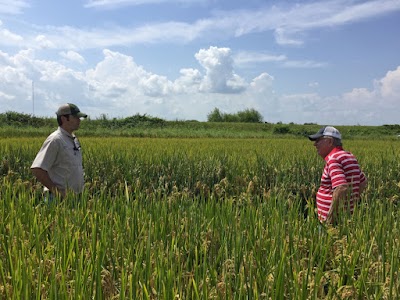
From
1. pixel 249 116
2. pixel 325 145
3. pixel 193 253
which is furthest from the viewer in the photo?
pixel 249 116

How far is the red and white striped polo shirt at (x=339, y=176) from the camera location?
4.85m

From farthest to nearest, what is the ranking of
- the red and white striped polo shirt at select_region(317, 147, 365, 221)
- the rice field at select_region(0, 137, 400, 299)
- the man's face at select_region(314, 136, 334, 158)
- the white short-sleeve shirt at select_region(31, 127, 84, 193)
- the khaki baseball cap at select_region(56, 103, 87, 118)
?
1. the khaki baseball cap at select_region(56, 103, 87, 118)
2. the white short-sleeve shirt at select_region(31, 127, 84, 193)
3. the man's face at select_region(314, 136, 334, 158)
4. the red and white striped polo shirt at select_region(317, 147, 365, 221)
5. the rice field at select_region(0, 137, 400, 299)

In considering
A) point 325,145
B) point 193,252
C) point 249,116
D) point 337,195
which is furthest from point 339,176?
point 249,116

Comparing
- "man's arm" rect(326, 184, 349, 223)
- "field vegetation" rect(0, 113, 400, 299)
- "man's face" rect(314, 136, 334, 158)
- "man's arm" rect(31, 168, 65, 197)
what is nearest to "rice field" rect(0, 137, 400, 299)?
"field vegetation" rect(0, 113, 400, 299)

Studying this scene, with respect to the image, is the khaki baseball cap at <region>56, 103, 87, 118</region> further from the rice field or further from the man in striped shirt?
the man in striped shirt

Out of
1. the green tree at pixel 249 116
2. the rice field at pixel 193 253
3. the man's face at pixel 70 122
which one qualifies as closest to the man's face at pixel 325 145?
the rice field at pixel 193 253

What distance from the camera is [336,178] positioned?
15.8ft

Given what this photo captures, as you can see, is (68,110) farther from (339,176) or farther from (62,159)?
(339,176)

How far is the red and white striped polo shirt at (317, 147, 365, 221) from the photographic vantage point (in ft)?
15.9

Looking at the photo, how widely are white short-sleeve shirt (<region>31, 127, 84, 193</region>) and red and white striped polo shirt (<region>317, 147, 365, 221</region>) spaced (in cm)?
314

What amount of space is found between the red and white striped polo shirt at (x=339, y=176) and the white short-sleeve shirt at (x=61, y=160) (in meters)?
3.14

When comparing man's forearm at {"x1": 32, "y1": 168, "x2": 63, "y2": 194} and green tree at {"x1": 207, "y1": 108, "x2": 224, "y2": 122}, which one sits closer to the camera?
man's forearm at {"x1": 32, "y1": 168, "x2": 63, "y2": 194}

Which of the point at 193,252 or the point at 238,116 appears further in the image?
the point at 238,116

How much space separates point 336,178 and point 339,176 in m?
0.04
